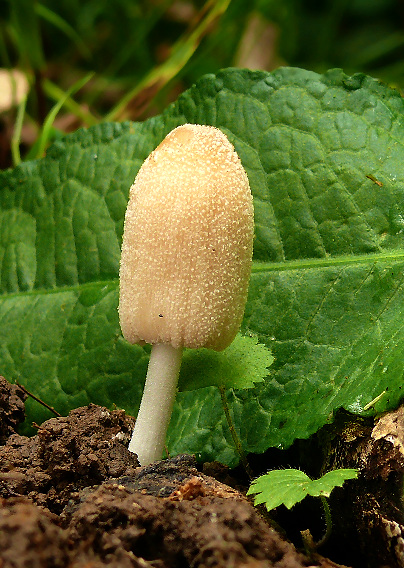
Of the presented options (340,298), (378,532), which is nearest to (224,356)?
(340,298)

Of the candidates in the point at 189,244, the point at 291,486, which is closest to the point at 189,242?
the point at 189,244

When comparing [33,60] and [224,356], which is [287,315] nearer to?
[224,356]

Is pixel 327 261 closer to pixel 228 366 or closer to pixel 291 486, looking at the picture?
pixel 228 366

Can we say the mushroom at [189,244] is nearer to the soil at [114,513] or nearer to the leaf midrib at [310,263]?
the soil at [114,513]

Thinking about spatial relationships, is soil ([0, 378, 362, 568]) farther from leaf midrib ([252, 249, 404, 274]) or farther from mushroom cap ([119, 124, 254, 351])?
leaf midrib ([252, 249, 404, 274])

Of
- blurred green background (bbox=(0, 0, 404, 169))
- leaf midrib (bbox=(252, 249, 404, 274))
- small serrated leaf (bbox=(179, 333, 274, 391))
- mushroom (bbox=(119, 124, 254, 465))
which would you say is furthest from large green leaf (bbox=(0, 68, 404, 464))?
blurred green background (bbox=(0, 0, 404, 169))

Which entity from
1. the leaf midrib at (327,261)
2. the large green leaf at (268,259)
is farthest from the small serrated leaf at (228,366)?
the leaf midrib at (327,261)
